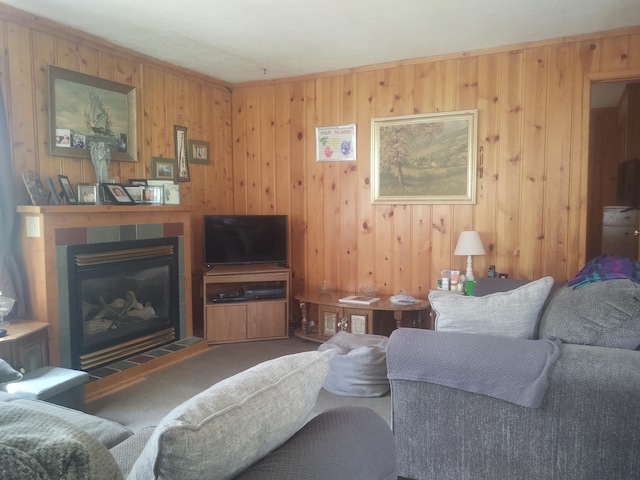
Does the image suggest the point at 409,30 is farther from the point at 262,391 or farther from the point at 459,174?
the point at 262,391

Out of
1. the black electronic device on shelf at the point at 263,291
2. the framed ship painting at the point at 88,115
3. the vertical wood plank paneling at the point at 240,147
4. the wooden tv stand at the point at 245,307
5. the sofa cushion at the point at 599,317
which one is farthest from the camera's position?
the vertical wood plank paneling at the point at 240,147

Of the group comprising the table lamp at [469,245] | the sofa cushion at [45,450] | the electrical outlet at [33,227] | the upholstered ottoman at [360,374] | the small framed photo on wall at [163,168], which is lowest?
the upholstered ottoman at [360,374]

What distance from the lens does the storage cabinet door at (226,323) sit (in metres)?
4.22

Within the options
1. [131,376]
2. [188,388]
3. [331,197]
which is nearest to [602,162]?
[331,197]

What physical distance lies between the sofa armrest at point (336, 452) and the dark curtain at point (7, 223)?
103 inches

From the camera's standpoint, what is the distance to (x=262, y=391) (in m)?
1.02

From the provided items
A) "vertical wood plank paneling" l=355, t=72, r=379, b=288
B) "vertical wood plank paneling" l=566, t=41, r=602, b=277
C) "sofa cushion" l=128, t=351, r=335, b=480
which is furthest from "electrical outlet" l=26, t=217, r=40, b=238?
"vertical wood plank paneling" l=566, t=41, r=602, b=277

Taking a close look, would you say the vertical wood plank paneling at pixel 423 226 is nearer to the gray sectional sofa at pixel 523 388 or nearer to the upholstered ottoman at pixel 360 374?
the upholstered ottoman at pixel 360 374

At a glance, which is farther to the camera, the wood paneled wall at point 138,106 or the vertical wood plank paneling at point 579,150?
the vertical wood plank paneling at point 579,150

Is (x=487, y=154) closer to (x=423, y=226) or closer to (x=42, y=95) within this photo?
(x=423, y=226)

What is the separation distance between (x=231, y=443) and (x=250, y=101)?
14.6 ft

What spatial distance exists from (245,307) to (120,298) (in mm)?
1120

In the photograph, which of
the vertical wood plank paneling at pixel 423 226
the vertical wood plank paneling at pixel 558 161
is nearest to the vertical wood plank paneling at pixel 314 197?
the vertical wood plank paneling at pixel 423 226

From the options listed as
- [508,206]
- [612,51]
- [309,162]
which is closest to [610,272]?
[508,206]
